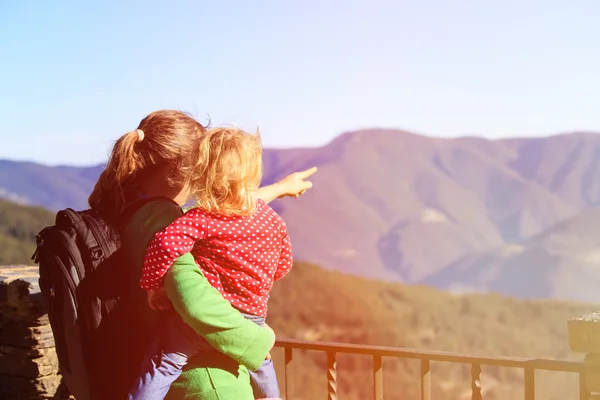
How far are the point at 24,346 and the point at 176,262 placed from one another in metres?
1.76

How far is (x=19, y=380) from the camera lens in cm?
291

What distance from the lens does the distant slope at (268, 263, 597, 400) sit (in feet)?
54.3

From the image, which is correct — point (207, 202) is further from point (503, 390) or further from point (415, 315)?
point (415, 315)

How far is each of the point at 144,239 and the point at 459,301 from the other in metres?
20.0

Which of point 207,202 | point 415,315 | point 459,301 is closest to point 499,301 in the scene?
point 459,301

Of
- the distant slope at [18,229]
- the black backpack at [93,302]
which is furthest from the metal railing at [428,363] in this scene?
the distant slope at [18,229]

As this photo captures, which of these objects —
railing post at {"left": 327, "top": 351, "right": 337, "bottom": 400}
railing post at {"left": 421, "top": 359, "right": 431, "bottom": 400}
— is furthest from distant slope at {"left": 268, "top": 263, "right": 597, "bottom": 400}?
railing post at {"left": 421, "top": 359, "right": 431, "bottom": 400}

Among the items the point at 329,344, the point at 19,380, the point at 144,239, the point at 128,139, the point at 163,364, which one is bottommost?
the point at 19,380

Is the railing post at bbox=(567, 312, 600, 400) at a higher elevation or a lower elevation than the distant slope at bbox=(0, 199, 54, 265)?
higher

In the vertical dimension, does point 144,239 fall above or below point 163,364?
above

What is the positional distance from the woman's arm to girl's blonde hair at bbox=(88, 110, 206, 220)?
0.24 meters

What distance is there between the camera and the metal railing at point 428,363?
6.95 ft

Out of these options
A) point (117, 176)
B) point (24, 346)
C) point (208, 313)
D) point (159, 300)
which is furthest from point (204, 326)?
point (24, 346)

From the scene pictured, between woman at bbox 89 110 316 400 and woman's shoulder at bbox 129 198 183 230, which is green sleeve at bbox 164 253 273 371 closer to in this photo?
woman at bbox 89 110 316 400
